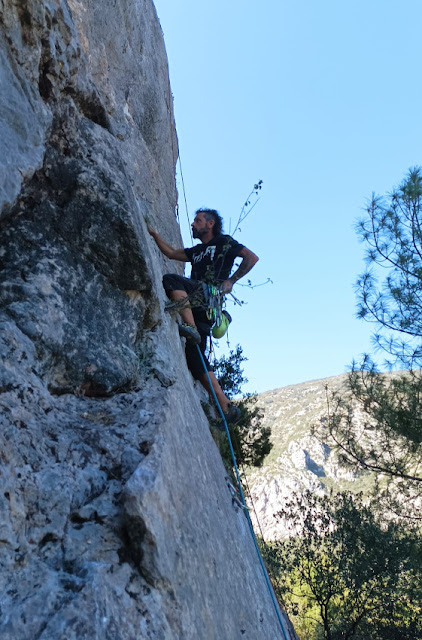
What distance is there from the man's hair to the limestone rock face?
1.88 meters

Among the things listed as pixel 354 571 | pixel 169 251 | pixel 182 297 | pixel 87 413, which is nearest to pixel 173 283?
pixel 182 297

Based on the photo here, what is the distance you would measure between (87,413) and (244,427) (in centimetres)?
708

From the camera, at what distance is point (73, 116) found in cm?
323

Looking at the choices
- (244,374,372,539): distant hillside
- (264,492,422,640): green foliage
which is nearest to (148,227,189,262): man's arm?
(264,492,422,640): green foliage

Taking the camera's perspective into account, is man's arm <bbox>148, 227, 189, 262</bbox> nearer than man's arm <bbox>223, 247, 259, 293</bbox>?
No

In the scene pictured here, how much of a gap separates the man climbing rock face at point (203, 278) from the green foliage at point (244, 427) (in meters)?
2.44

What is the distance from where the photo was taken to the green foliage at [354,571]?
11461mm

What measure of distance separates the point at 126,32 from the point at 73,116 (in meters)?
4.01

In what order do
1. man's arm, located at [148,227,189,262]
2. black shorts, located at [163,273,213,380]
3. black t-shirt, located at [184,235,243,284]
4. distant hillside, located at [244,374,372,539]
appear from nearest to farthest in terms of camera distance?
black shorts, located at [163,273,213,380] → black t-shirt, located at [184,235,243,284] → man's arm, located at [148,227,189,262] → distant hillside, located at [244,374,372,539]

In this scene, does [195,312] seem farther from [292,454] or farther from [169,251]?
[292,454]

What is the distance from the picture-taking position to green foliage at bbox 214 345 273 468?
8.22 m

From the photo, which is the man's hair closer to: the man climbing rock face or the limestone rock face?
the man climbing rock face

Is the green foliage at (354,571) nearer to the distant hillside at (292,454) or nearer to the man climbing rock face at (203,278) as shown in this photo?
the man climbing rock face at (203,278)

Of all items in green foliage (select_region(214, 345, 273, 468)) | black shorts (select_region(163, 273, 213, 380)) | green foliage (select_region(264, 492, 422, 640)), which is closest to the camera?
black shorts (select_region(163, 273, 213, 380))
